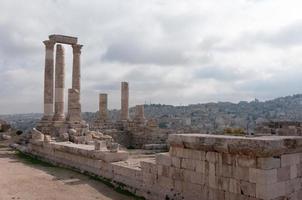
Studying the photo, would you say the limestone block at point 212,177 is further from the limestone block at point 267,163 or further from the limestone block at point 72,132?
the limestone block at point 72,132

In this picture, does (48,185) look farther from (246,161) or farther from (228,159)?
(246,161)

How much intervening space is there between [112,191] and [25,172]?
4.78 m

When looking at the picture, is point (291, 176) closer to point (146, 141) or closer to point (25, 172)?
point (25, 172)

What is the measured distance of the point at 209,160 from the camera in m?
8.66

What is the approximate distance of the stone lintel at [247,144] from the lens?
7.40m

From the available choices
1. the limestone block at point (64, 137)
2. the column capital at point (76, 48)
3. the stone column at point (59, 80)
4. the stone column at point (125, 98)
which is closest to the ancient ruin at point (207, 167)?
the limestone block at point (64, 137)

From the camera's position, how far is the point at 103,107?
101 ft

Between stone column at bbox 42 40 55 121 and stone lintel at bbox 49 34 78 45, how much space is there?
31 centimetres

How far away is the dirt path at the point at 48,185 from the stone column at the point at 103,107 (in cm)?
1449

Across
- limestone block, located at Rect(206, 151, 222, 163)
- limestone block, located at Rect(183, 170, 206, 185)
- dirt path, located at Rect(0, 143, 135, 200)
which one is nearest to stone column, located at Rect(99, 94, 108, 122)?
dirt path, located at Rect(0, 143, 135, 200)

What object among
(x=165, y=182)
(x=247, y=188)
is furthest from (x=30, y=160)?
(x=247, y=188)

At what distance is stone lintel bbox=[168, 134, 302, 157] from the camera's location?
7402mm

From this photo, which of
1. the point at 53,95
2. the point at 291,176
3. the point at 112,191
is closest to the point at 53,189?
the point at 112,191

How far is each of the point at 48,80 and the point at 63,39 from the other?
3010 millimetres
